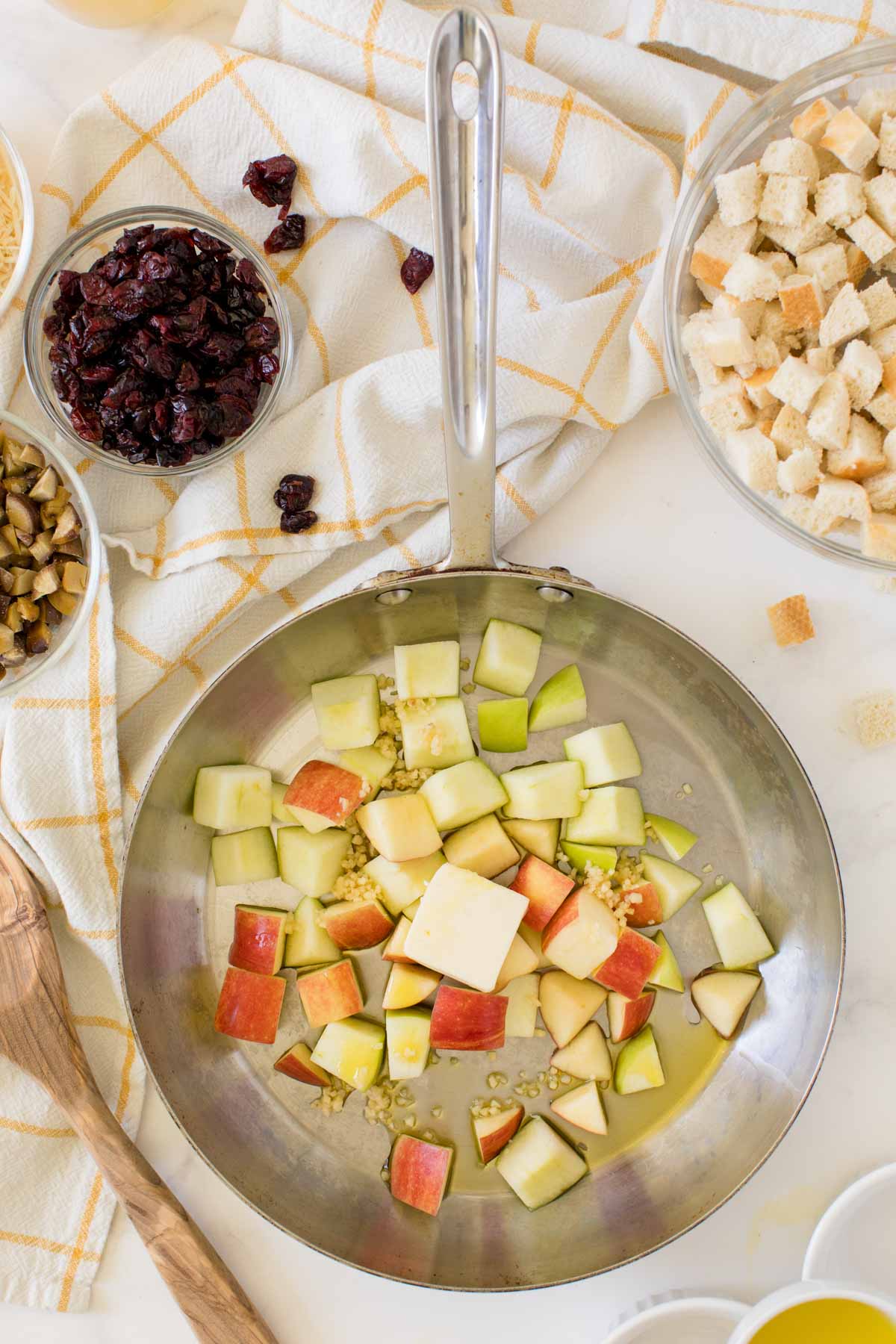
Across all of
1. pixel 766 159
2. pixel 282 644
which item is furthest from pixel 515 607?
pixel 766 159

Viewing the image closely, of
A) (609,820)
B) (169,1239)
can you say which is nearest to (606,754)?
(609,820)

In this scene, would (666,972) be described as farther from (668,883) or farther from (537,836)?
(537,836)

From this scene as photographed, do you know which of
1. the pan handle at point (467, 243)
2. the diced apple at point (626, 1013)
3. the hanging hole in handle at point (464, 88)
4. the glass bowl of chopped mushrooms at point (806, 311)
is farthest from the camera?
the diced apple at point (626, 1013)

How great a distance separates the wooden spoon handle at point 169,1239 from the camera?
4.48 feet

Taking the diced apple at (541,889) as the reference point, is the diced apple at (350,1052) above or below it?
below

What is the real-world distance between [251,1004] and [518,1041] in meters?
0.38

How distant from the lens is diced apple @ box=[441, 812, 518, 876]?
4.64ft

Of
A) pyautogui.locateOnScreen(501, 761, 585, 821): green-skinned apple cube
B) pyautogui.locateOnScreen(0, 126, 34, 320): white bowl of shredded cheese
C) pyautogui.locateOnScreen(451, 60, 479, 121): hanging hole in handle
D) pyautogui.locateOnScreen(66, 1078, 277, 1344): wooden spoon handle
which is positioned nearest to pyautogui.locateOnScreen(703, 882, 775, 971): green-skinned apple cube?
pyautogui.locateOnScreen(501, 761, 585, 821): green-skinned apple cube

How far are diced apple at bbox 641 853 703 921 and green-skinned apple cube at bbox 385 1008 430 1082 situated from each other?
1.20 feet

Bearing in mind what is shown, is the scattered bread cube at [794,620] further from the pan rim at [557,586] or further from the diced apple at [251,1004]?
the diced apple at [251,1004]

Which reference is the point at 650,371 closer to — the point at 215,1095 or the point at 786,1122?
the point at 786,1122

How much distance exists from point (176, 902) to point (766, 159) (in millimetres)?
1238

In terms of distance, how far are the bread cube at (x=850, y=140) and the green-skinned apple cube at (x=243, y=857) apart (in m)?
1.14

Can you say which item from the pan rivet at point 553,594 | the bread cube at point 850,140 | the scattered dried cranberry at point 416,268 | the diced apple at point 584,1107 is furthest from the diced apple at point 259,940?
the bread cube at point 850,140
